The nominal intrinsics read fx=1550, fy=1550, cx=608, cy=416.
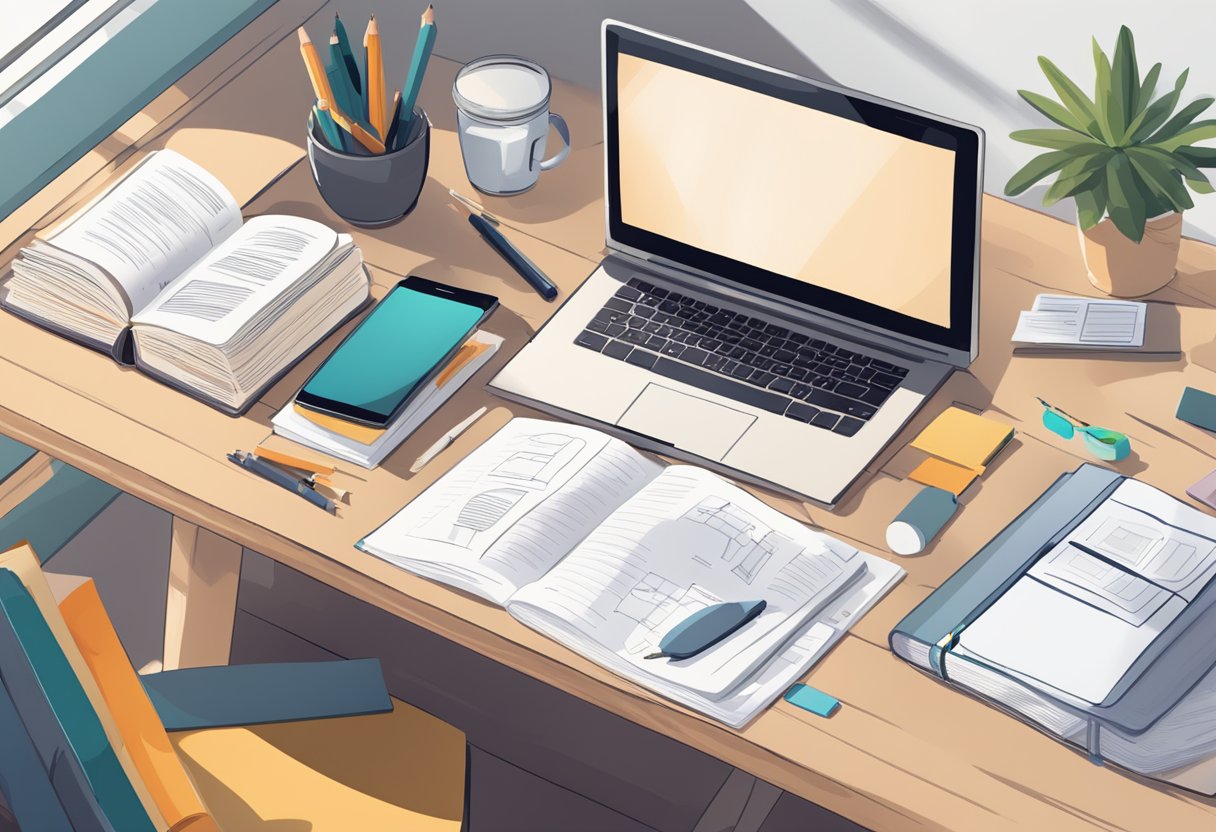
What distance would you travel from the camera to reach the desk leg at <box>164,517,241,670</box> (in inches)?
73.9

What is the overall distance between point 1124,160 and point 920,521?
45 cm

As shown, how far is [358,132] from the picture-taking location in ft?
5.55

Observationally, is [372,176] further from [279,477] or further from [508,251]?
[279,477]

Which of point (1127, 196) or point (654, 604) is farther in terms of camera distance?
point (1127, 196)

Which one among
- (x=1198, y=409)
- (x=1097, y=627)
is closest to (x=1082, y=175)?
(x=1198, y=409)

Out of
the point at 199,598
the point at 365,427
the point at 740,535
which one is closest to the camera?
the point at 740,535

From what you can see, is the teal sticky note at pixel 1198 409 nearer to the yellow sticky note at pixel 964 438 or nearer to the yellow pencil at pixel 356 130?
the yellow sticky note at pixel 964 438

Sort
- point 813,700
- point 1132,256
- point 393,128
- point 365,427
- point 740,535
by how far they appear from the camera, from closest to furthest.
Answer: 1. point 813,700
2. point 740,535
3. point 365,427
4. point 1132,256
5. point 393,128

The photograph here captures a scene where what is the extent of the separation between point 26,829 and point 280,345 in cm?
57

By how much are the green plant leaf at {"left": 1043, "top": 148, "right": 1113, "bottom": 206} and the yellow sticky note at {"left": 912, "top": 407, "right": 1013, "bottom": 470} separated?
9.6 inches

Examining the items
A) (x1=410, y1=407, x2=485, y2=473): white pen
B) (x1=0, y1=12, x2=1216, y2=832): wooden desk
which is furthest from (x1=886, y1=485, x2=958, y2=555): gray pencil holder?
(x1=410, y1=407, x2=485, y2=473): white pen

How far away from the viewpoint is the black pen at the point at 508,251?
167cm

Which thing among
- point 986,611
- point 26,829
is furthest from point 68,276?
point 986,611

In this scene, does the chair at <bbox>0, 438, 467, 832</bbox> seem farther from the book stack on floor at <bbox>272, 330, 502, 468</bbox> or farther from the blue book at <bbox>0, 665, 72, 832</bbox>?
the book stack on floor at <bbox>272, 330, 502, 468</bbox>
